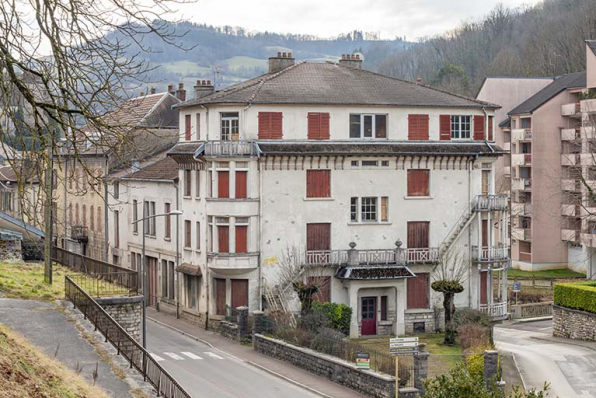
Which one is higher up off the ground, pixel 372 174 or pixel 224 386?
pixel 372 174

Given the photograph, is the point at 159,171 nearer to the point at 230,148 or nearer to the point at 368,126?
the point at 230,148

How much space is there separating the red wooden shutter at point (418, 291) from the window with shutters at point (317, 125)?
8.62 meters

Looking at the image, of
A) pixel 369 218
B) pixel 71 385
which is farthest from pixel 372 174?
pixel 71 385

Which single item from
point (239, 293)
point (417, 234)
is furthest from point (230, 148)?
point (417, 234)

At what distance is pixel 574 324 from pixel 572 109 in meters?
33.4

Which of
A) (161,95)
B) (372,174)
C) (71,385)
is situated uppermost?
(161,95)

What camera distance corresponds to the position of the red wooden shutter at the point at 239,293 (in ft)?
180

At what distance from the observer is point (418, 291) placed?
56.4 m

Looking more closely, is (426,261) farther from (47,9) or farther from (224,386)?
(47,9)

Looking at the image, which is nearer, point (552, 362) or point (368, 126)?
point (552, 362)

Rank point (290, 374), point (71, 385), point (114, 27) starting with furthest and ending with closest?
point (290, 374)
point (71, 385)
point (114, 27)

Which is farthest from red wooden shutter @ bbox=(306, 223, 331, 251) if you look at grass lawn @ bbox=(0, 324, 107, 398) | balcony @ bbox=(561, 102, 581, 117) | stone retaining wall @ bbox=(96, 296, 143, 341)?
balcony @ bbox=(561, 102, 581, 117)

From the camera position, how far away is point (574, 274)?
280 ft

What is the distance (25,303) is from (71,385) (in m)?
13.5
